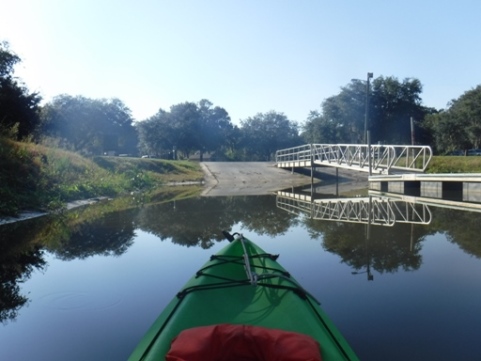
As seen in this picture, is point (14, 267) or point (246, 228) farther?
point (246, 228)

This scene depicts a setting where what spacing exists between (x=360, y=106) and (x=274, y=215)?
2722 cm

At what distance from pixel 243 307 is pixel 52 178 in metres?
14.3

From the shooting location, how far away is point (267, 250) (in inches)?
302

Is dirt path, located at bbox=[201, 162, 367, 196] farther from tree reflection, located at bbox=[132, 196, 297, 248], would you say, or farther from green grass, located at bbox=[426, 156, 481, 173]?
tree reflection, located at bbox=[132, 196, 297, 248]

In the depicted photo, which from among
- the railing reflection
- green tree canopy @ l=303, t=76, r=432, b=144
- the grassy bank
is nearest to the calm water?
the railing reflection

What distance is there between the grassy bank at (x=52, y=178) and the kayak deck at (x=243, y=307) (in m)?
8.44

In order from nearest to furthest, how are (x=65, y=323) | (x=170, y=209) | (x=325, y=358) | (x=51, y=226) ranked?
(x=325, y=358)
(x=65, y=323)
(x=51, y=226)
(x=170, y=209)

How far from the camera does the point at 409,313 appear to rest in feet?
14.9

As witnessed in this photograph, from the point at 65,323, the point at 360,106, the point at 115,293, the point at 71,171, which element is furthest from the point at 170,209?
the point at 360,106

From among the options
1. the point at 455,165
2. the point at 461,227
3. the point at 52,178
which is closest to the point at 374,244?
the point at 461,227

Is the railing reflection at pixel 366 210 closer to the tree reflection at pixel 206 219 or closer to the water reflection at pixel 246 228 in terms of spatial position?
the water reflection at pixel 246 228

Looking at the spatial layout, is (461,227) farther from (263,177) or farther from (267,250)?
(263,177)

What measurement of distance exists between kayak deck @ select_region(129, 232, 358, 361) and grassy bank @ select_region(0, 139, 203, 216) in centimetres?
844

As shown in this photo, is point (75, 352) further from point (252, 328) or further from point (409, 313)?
point (409, 313)
